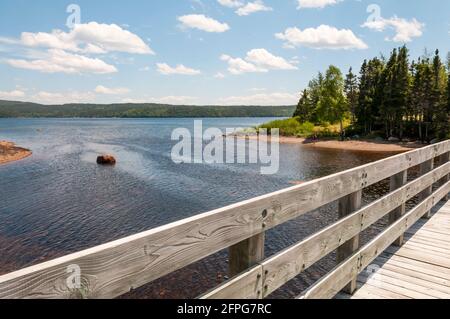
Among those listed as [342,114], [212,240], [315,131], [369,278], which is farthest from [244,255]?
[315,131]

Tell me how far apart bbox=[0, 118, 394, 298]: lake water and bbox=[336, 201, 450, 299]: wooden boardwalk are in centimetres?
461

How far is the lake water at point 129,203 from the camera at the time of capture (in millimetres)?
11492

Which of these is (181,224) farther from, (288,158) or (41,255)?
(288,158)

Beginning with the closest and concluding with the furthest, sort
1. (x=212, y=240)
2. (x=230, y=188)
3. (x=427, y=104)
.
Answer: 1. (x=212, y=240)
2. (x=230, y=188)
3. (x=427, y=104)

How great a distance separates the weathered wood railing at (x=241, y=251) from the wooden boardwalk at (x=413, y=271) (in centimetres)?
35

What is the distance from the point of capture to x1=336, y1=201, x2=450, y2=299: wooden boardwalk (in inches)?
156

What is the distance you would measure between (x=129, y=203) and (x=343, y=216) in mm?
17535

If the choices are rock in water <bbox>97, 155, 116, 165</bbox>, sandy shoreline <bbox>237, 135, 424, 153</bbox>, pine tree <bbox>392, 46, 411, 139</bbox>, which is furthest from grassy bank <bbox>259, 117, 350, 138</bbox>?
rock in water <bbox>97, 155, 116, 165</bbox>

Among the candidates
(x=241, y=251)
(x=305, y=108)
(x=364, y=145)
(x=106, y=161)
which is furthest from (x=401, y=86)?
(x=241, y=251)

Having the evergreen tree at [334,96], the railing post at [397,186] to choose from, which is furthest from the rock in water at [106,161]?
the evergreen tree at [334,96]

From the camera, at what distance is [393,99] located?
5184 cm

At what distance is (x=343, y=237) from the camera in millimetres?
3568

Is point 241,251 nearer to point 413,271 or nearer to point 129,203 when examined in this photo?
point 413,271
